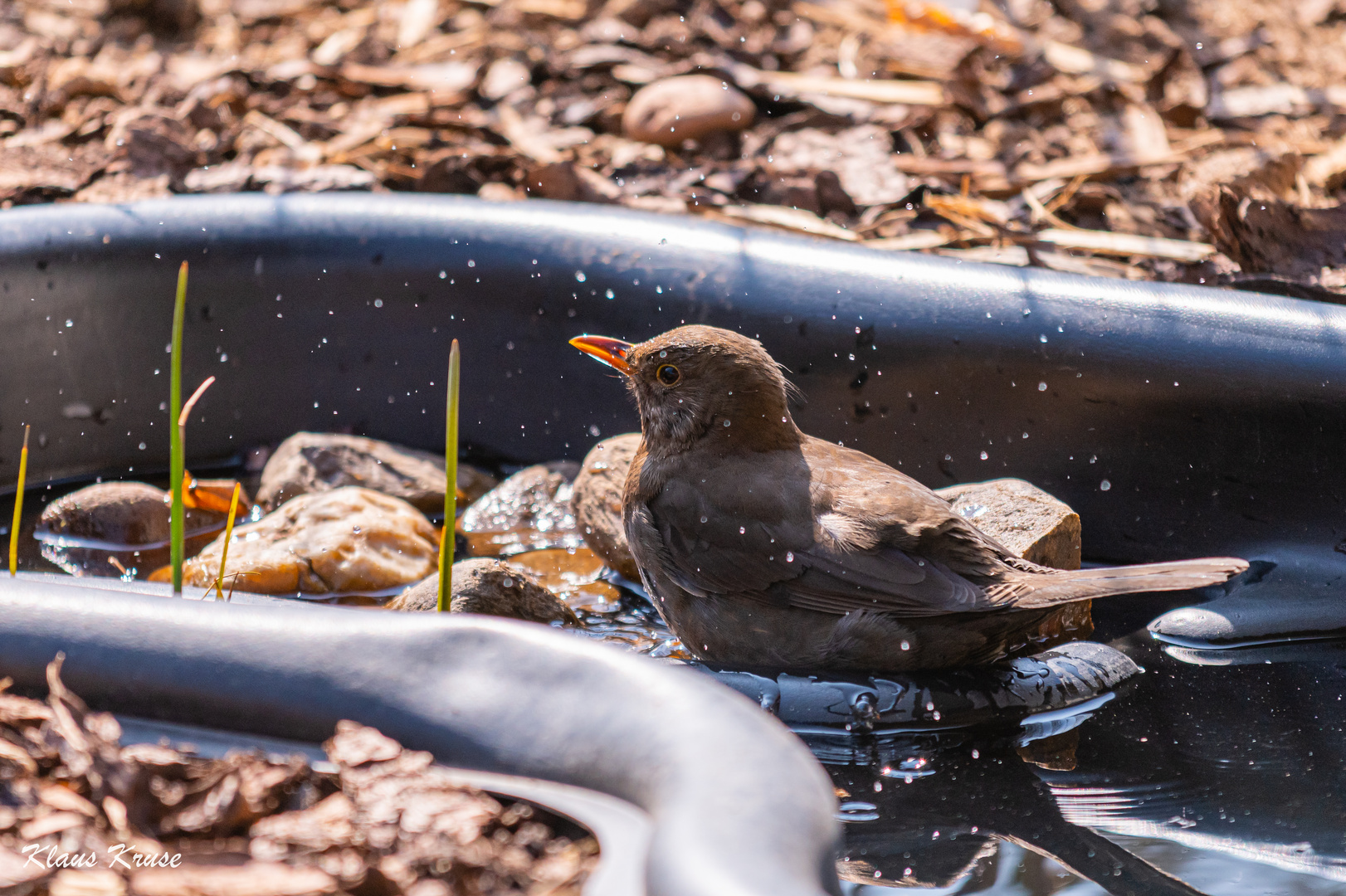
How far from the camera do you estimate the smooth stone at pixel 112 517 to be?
353 cm

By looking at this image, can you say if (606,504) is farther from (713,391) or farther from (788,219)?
(788,219)

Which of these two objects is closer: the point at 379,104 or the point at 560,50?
the point at 379,104

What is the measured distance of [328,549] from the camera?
323cm

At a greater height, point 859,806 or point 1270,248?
point 1270,248

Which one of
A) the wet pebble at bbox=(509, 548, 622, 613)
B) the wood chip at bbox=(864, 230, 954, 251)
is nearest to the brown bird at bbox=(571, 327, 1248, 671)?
the wet pebble at bbox=(509, 548, 622, 613)

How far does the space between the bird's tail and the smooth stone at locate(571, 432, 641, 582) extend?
1155mm

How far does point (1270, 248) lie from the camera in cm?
382

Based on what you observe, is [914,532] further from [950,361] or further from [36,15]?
[36,15]

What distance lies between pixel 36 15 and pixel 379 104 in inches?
105

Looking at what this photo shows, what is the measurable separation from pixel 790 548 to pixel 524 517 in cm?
122

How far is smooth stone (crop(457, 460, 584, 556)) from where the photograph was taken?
3.61m

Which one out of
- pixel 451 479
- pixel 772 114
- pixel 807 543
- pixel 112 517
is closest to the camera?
pixel 451 479

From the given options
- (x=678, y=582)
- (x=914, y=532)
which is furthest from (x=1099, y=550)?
(x=678, y=582)

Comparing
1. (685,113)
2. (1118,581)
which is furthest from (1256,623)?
(685,113)
